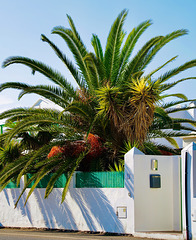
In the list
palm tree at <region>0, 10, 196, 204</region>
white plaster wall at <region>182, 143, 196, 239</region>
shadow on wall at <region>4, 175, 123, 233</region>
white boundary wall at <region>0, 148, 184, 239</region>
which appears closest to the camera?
white plaster wall at <region>182, 143, 196, 239</region>

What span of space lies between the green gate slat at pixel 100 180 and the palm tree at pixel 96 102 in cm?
51

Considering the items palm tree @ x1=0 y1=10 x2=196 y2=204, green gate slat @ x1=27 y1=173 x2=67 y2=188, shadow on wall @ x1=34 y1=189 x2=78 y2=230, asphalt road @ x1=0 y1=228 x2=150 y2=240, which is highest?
palm tree @ x1=0 y1=10 x2=196 y2=204

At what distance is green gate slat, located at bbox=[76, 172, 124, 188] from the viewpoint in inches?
554

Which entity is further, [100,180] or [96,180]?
[96,180]

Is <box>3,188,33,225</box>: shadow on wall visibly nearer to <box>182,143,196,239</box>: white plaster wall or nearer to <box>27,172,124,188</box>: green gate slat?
<box>27,172,124,188</box>: green gate slat

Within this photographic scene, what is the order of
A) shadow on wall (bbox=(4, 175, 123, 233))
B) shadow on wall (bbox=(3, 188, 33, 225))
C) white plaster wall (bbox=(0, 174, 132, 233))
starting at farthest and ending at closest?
shadow on wall (bbox=(3, 188, 33, 225)) → shadow on wall (bbox=(4, 175, 123, 233)) → white plaster wall (bbox=(0, 174, 132, 233))

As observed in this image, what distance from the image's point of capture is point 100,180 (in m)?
14.7

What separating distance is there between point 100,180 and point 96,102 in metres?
3.07

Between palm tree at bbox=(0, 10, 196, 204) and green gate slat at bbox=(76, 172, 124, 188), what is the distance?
51 cm

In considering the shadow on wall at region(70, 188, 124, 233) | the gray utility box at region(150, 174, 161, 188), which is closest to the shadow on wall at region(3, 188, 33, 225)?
the shadow on wall at region(70, 188, 124, 233)

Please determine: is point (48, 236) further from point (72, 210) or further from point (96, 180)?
point (96, 180)

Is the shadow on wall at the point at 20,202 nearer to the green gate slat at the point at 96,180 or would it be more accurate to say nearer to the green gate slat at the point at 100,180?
the green gate slat at the point at 96,180

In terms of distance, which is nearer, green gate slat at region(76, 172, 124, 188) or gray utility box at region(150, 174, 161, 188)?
gray utility box at region(150, 174, 161, 188)

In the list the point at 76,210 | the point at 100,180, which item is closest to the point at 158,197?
the point at 100,180
